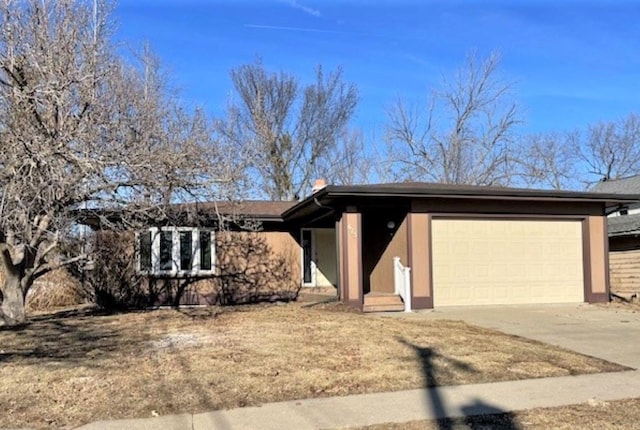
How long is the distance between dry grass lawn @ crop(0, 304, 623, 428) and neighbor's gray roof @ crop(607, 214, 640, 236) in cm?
1196

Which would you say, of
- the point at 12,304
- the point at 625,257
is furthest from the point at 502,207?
the point at 12,304

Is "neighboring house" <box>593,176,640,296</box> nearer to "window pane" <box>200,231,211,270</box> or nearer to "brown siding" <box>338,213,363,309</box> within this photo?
"brown siding" <box>338,213,363,309</box>

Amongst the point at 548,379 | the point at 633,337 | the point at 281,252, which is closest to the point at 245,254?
the point at 281,252

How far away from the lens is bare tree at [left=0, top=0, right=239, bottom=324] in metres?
10.5

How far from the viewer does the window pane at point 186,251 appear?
58.3ft

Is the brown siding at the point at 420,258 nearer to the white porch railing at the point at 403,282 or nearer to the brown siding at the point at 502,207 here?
the white porch railing at the point at 403,282

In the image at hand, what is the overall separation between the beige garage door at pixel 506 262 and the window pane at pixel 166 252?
7.83 metres

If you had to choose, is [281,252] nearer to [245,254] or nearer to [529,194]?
[245,254]

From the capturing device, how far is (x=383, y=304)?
14398 mm

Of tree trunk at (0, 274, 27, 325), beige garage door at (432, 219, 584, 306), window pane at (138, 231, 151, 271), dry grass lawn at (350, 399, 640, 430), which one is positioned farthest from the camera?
window pane at (138, 231, 151, 271)

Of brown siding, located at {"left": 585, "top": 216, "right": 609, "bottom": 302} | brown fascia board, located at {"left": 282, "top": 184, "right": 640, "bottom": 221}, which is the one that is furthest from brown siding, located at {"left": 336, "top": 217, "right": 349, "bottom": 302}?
brown siding, located at {"left": 585, "top": 216, "right": 609, "bottom": 302}

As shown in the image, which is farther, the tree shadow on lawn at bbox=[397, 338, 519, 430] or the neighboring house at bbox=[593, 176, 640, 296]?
the neighboring house at bbox=[593, 176, 640, 296]

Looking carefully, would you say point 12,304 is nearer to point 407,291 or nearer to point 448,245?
point 407,291

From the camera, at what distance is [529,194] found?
1514cm
